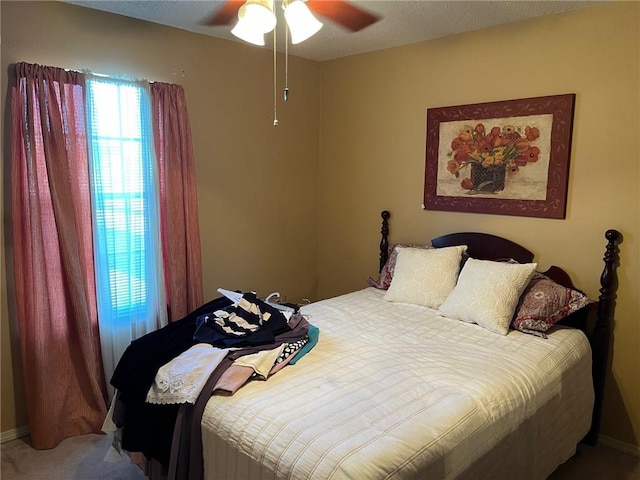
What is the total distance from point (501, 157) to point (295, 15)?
160 cm

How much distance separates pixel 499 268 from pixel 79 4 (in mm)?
2694

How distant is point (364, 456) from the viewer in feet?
4.78

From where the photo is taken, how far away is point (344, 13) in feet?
8.82

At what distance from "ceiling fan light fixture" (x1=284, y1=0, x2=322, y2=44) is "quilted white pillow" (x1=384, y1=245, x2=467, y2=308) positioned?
1.56 m

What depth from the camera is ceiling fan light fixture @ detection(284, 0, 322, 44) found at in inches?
76.9

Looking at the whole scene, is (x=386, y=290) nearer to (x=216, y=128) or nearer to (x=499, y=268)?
(x=499, y=268)

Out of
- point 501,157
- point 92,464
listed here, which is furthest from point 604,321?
point 92,464

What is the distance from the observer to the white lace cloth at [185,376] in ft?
5.97

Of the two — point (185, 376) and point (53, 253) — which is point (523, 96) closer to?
point (185, 376)

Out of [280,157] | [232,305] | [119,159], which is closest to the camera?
[232,305]

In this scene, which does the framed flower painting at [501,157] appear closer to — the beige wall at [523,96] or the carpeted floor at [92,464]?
the beige wall at [523,96]

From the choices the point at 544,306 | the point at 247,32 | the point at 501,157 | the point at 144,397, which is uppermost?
the point at 247,32

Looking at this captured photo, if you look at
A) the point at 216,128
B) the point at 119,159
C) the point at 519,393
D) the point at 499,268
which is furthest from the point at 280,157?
the point at 519,393

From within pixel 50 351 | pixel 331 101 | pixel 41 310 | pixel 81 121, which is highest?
pixel 331 101
